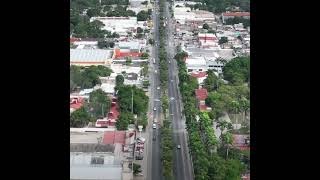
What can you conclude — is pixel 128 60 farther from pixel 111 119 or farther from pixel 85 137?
pixel 85 137

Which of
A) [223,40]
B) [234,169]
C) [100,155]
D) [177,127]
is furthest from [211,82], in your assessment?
[100,155]

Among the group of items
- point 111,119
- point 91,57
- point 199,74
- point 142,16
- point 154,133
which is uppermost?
point 142,16

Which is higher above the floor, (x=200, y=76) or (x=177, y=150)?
(x=200, y=76)

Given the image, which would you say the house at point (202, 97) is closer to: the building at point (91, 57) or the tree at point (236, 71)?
the tree at point (236, 71)

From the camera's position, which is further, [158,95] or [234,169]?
[158,95]

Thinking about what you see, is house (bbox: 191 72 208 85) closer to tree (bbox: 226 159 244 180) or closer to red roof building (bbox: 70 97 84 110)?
red roof building (bbox: 70 97 84 110)

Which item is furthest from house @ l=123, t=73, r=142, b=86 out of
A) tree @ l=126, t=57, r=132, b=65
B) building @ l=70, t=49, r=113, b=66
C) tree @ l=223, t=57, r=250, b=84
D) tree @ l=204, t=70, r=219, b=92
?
tree @ l=223, t=57, r=250, b=84

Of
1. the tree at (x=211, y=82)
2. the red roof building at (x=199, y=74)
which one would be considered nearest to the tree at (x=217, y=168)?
the tree at (x=211, y=82)
